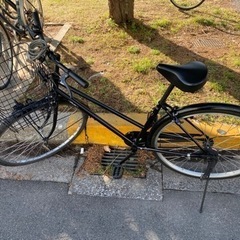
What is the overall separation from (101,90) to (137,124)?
120 centimetres

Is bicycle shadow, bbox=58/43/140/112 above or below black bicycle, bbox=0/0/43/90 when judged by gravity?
below

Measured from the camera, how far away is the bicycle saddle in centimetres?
202

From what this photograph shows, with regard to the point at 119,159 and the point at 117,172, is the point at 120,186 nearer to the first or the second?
the point at 117,172

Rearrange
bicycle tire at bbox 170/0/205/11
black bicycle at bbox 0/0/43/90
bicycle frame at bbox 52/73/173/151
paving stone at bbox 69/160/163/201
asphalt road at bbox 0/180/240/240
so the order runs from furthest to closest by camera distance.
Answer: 1. bicycle tire at bbox 170/0/205/11
2. paving stone at bbox 69/160/163/201
3. black bicycle at bbox 0/0/43/90
4. asphalt road at bbox 0/180/240/240
5. bicycle frame at bbox 52/73/173/151

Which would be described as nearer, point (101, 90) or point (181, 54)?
point (101, 90)

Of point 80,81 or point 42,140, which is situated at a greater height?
point 80,81

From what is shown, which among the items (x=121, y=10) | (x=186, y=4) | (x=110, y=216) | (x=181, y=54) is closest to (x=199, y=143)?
(x=110, y=216)

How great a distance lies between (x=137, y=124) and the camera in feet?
8.14

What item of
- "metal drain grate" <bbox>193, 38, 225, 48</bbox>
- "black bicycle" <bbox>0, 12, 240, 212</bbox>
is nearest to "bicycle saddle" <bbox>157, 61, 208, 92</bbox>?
"black bicycle" <bbox>0, 12, 240, 212</bbox>

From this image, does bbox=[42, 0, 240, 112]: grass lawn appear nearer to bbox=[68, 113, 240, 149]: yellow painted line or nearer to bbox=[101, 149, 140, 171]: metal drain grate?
bbox=[68, 113, 240, 149]: yellow painted line

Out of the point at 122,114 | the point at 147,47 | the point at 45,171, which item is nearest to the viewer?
the point at 122,114

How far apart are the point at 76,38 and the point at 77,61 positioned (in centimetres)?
56

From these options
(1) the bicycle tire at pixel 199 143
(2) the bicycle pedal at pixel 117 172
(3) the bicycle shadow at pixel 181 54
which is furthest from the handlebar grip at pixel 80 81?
(3) the bicycle shadow at pixel 181 54

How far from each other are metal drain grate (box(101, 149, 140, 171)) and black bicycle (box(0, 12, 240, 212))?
0.06 meters
